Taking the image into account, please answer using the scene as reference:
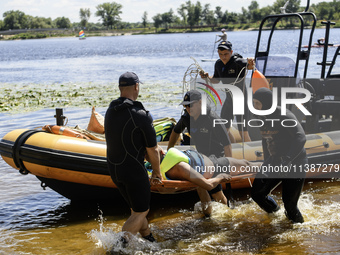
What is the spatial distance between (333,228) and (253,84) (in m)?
2.18

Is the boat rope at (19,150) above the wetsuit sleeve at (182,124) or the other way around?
the other way around

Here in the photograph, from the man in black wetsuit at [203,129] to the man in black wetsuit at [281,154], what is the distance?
1.56ft

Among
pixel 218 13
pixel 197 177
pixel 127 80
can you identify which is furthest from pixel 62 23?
pixel 127 80

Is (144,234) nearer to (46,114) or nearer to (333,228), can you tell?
(333,228)

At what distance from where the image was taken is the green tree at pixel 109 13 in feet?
474

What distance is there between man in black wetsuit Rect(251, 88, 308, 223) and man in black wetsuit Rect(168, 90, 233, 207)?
48cm

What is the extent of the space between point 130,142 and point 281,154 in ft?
5.04

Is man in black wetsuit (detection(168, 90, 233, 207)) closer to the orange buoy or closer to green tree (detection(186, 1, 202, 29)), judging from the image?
the orange buoy

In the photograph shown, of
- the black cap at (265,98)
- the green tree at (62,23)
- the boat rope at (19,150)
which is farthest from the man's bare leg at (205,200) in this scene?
the green tree at (62,23)

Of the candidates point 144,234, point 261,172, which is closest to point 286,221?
point 261,172

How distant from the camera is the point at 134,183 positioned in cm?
391

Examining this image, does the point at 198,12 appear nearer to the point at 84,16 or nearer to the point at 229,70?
the point at 84,16

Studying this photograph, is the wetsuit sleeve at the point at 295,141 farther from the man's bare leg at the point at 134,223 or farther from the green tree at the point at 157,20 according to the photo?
the green tree at the point at 157,20

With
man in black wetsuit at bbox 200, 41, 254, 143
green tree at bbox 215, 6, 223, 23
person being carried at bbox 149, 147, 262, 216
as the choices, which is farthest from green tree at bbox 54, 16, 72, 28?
person being carried at bbox 149, 147, 262, 216
